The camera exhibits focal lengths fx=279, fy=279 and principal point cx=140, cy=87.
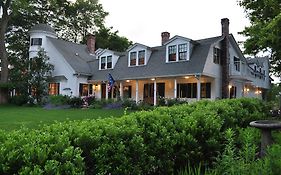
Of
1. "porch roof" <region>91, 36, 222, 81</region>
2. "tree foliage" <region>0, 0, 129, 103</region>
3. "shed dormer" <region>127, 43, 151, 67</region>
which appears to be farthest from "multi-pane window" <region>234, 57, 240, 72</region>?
"tree foliage" <region>0, 0, 129, 103</region>

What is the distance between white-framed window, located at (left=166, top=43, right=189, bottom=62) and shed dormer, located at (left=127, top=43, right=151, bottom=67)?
2481 millimetres

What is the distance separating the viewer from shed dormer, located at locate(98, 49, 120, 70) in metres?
28.4

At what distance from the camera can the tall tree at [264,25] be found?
40.2 ft

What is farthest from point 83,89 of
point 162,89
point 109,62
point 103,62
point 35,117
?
point 35,117

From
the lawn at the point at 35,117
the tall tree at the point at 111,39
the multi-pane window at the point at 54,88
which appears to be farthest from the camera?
the tall tree at the point at 111,39

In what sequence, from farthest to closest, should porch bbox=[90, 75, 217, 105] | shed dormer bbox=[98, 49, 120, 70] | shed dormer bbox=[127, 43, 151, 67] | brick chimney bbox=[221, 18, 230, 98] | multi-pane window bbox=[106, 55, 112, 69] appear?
multi-pane window bbox=[106, 55, 112, 69] → shed dormer bbox=[98, 49, 120, 70] → shed dormer bbox=[127, 43, 151, 67] → brick chimney bbox=[221, 18, 230, 98] → porch bbox=[90, 75, 217, 105]

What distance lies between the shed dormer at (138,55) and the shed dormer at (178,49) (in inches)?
96.3

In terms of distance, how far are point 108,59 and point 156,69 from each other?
6.70m

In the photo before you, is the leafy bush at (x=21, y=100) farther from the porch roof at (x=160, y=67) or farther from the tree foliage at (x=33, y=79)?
the porch roof at (x=160, y=67)

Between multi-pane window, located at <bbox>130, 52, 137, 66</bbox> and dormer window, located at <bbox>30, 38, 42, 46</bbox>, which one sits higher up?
dormer window, located at <bbox>30, 38, 42, 46</bbox>

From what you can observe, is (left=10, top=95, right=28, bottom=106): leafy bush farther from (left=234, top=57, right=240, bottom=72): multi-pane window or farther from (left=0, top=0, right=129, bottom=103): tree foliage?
(left=234, top=57, right=240, bottom=72): multi-pane window

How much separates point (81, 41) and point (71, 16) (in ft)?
15.5

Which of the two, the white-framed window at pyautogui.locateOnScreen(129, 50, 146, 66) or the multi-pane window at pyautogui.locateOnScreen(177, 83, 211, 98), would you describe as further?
the white-framed window at pyautogui.locateOnScreen(129, 50, 146, 66)

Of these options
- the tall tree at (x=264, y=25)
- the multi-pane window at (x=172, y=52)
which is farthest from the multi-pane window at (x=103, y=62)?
Answer: the tall tree at (x=264, y=25)
